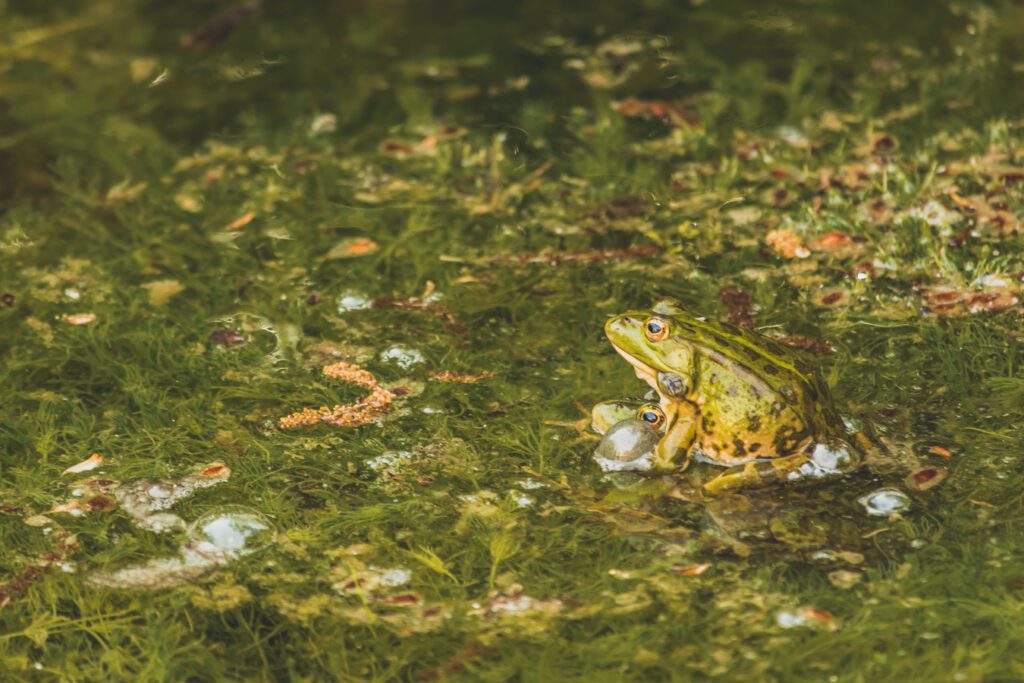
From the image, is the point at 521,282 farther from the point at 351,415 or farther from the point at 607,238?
the point at 351,415

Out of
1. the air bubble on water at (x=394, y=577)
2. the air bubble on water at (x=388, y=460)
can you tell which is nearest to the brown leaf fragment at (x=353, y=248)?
the air bubble on water at (x=388, y=460)

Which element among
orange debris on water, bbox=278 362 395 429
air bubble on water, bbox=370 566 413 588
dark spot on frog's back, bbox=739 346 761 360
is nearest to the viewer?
air bubble on water, bbox=370 566 413 588

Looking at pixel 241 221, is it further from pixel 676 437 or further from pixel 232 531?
pixel 676 437

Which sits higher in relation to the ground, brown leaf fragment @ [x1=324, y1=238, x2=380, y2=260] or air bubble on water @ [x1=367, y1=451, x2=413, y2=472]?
brown leaf fragment @ [x1=324, y1=238, x2=380, y2=260]

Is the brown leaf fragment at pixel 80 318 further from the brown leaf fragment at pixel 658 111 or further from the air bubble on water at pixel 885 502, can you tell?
the air bubble on water at pixel 885 502

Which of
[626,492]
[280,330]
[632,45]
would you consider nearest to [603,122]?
[632,45]

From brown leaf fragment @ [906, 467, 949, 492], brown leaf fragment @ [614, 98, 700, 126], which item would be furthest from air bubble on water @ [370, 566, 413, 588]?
brown leaf fragment @ [614, 98, 700, 126]

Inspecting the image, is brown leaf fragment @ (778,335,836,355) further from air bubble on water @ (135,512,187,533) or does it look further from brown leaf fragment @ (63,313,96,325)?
brown leaf fragment @ (63,313,96,325)

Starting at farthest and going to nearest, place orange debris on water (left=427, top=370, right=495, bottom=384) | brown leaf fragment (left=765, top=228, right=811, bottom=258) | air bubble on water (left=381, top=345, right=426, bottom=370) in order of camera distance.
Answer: brown leaf fragment (left=765, top=228, right=811, bottom=258) → air bubble on water (left=381, top=345, right=426, bottom=370) → orange debris on water (left=427, top=370, right=495, bottom=384)
